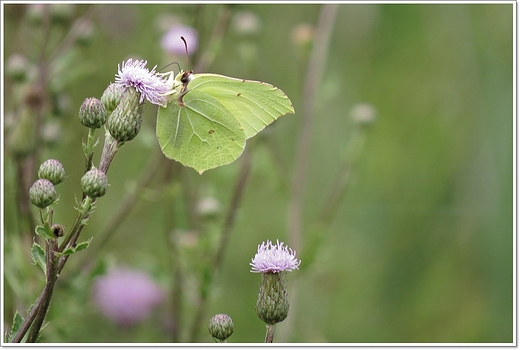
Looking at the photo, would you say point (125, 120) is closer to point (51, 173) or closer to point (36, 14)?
point (51, 173)

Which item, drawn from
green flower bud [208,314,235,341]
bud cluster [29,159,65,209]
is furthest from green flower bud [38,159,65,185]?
green flower bud [208,314,235,341]

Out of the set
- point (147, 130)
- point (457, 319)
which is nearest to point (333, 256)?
point (457, 319)

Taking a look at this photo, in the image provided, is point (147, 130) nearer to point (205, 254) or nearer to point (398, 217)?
point (205, 254)

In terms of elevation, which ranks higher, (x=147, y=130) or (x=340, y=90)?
(x=340, y=90)

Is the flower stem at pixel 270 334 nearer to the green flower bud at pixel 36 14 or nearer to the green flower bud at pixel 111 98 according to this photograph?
the green flower bud at pixel 111 98

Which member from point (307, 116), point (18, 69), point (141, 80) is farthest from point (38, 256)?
point (307, 116)

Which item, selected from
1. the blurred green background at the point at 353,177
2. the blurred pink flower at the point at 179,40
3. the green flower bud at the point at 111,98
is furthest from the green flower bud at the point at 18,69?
the green flower bud at the point at 111,98
